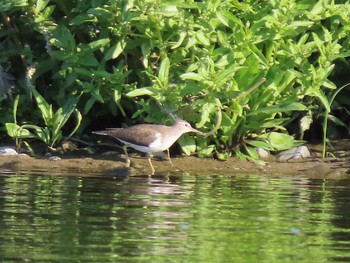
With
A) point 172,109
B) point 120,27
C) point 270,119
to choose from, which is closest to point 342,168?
point 270,119

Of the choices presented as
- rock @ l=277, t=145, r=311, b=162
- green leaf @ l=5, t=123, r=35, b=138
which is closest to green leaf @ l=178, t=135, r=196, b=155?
rock @ l=277, t=145, r=311, b=162

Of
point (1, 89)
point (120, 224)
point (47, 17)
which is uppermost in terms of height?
point (47, 17)

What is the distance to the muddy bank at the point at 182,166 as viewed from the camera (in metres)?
11.9

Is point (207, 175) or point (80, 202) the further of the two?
point (207, 175)

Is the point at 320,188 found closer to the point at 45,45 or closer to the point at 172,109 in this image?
the point at 172,109

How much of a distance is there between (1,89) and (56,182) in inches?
89.8

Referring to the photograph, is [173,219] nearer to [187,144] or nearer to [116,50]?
[116,50]

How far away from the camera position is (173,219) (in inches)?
343

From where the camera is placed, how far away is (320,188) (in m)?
10.9

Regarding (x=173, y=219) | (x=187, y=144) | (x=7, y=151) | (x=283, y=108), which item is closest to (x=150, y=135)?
(x=187, y=144)

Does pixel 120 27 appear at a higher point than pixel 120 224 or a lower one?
higher

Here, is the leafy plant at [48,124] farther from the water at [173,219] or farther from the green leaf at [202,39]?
the green leaf at [202,39]

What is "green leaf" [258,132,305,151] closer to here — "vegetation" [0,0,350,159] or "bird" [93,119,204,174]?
"vegetation" [0,0,350,159]

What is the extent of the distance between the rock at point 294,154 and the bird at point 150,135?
1133 mm
